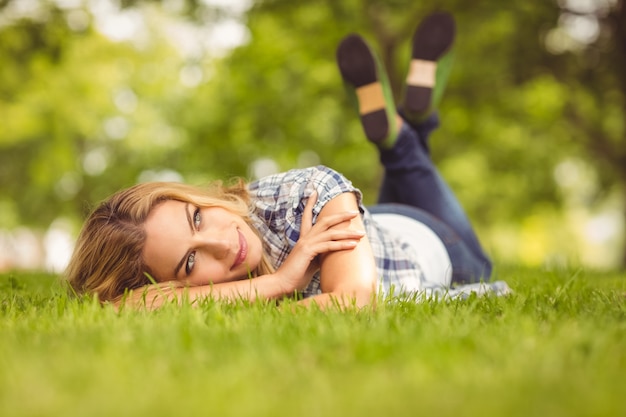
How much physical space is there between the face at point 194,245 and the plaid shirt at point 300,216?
261mm

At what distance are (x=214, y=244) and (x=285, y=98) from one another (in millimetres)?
9524

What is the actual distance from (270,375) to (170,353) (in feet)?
1.10

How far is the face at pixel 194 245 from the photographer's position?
2678 mm

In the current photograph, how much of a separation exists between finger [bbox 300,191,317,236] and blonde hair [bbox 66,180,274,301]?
28cm

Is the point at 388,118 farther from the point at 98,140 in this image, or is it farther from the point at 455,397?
the point at 98,140

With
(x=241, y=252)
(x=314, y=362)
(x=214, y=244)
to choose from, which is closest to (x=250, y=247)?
(x=241, y=252)

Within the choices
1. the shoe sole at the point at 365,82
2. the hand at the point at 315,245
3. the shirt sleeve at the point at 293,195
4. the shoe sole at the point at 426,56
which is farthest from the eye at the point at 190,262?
the shoe sole at the point at 426,56

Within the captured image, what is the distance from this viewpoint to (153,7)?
8.43 metres

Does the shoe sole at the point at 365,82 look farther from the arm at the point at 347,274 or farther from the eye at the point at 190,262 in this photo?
the eye at the point at 190,262

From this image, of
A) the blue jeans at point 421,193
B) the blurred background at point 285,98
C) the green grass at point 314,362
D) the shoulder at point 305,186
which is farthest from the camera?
the blurred background at point 285,98

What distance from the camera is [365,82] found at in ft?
14.9

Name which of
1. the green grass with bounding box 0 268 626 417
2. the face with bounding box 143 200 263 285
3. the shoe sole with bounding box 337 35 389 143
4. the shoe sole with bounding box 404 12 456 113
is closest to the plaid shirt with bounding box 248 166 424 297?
the face with bounding box 143 200 263 285

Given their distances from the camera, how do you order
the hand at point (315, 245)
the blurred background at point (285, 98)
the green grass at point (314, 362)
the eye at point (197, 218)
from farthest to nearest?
the blurred background at point (285, 98), the eye at point (197, 218), the hand at point (315, 245), the green grass at point (314, 362)

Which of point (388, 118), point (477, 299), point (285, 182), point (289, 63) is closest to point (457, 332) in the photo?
point (477, 299)
